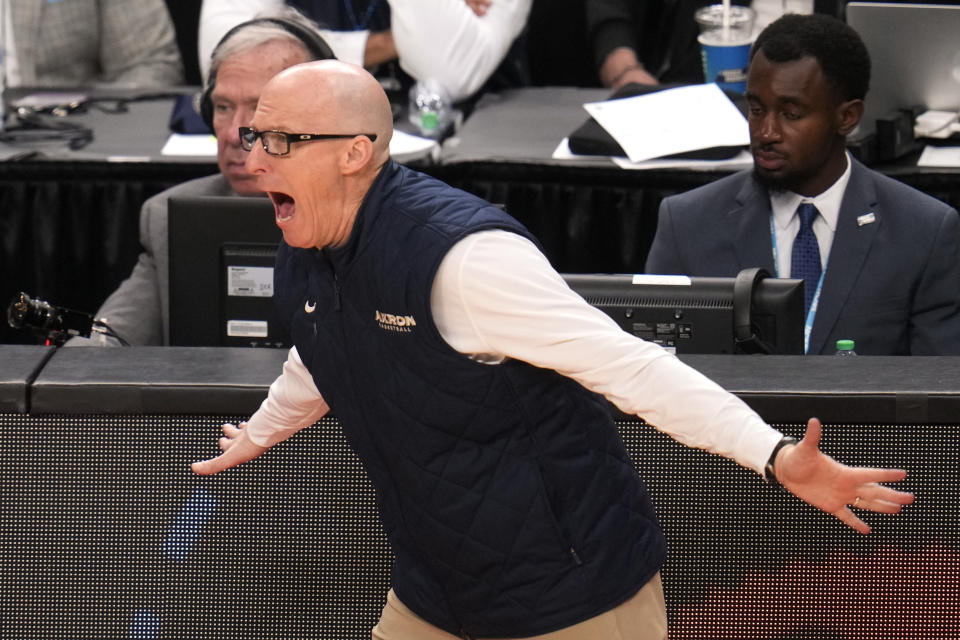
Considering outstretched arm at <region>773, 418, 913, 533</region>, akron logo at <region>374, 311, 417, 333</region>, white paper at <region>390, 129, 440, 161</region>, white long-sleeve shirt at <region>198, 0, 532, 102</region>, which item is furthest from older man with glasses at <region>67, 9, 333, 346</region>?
outstretched arm at <region>773, 418, 913, 533</region>

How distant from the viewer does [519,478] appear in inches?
72.5

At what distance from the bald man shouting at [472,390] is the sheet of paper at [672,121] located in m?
2.28

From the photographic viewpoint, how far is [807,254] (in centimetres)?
327

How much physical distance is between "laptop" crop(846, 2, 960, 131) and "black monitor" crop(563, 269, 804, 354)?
5.78ft

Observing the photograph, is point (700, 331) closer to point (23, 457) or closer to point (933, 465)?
point (933, 465)

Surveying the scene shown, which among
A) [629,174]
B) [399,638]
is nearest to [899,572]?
[399,638]

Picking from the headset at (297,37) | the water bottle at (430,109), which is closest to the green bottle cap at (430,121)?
the water bottle at (430,109)

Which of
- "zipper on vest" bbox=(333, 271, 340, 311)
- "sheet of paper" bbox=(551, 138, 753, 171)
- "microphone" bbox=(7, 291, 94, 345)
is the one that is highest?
"zipper on vest" bbox=(333, 271, 340, 311)

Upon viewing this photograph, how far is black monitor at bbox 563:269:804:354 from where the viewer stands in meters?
2.50

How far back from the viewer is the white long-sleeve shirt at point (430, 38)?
181 inches

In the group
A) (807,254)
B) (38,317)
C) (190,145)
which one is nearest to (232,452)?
(38,317)

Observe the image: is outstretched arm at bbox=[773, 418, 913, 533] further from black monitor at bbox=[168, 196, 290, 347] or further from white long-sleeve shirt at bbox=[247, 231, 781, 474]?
black monitor at bbox=[168, 196, 290, 347]

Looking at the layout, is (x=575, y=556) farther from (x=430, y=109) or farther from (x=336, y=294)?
(x=430, y=109)

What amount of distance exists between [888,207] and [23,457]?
6.20ft
